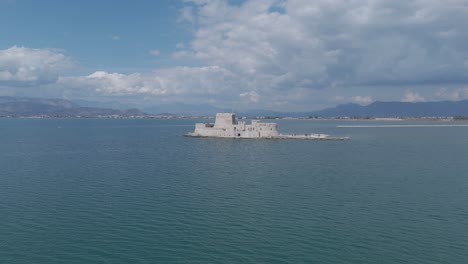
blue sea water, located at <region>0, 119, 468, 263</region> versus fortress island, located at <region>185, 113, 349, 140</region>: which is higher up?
fortress island, located at <region>185, 113, 349, 140</region>

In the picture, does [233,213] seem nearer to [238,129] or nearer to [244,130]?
[244,130]

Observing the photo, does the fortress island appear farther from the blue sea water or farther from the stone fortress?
the blue sea water

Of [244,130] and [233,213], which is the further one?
[244,130]

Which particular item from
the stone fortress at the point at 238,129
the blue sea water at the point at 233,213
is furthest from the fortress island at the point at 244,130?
the blue sea water at the point at 233,213

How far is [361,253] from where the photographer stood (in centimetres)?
2273

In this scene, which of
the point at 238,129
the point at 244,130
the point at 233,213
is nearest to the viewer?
the point at 233,213

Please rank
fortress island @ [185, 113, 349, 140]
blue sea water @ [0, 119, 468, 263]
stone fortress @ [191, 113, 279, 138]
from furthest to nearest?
stone fortress @ [191, 113, 279, 138], fortress island @ [185, 113, 349, 140], blue sea water @ [0, 119, 468, 263]

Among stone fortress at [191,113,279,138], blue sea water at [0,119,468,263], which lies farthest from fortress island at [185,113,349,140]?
blue sea water at [0,119,468,263]

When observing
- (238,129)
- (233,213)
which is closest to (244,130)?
(238,129)

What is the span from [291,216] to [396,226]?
7.74m

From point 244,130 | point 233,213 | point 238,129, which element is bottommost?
point 233,213

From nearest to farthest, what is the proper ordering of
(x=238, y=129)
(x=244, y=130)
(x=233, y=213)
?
(x=233, y=213) → (x=244, y=130) → (x=238, y=129)

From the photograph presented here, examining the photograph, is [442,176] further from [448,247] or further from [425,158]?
[448,247]

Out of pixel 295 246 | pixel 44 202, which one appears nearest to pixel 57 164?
pixel 44 202
